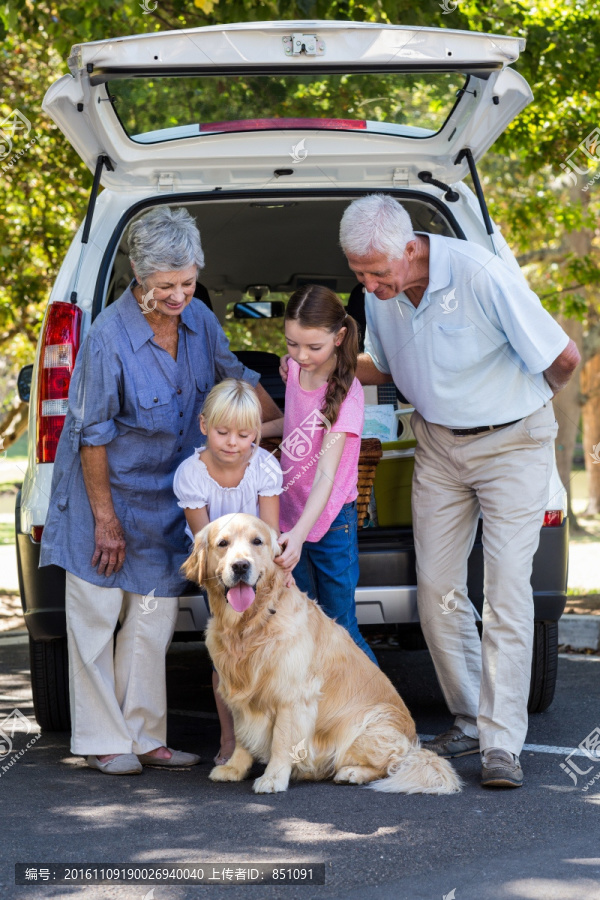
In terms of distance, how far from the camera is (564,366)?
3.74 metres

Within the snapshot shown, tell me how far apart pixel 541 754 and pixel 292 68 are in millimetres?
2730

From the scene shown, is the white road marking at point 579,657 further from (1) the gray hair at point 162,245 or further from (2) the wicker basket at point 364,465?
(1) the gray hair at point 162,245

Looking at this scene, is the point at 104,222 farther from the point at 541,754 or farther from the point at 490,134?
the point at 541,754

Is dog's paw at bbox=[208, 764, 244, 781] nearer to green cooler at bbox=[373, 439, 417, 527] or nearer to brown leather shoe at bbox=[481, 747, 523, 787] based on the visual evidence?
brown leather shoe at bbox=[481, 747, 523, 787]

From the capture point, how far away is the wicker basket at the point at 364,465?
4211 millimetres

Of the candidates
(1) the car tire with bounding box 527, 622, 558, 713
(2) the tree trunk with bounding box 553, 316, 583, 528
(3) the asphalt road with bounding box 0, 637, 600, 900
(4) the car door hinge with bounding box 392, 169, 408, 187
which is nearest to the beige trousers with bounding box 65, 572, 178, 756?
(3) the asphalt road with bounding box 0, 637, 600, 900

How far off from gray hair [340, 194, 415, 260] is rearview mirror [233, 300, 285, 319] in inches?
84.6

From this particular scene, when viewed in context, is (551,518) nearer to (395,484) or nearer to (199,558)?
(395,484)

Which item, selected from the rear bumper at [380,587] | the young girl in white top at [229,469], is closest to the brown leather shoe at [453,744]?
the rear bumper at [380,587]

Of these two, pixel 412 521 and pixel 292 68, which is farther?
pixel 412 521

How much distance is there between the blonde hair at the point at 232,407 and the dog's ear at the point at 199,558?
1.23 ft

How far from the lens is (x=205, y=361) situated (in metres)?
4.05

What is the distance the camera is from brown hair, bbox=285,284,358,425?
3.78 meters

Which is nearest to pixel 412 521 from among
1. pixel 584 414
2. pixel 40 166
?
pixel 40 166
